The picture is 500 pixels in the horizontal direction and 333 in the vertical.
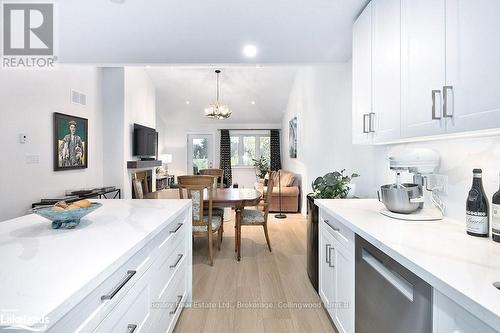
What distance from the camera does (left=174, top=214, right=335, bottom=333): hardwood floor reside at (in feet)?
6.66

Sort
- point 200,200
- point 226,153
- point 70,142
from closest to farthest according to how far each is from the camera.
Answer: point 200,200, point 70,142, point 226,153

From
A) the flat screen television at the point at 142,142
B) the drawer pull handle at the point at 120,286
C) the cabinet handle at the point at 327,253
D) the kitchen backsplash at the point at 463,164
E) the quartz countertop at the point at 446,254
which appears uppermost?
the flat screen television at the point at 142,142

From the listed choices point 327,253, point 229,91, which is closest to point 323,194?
point 327,253

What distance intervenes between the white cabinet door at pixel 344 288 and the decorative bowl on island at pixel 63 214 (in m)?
1.44

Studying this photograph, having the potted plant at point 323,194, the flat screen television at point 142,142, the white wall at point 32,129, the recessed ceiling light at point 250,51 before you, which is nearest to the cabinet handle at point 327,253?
the potted plant at point 323,194

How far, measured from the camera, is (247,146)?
9047 mm

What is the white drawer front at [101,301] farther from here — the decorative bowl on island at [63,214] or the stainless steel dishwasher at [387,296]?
the stainless steel dishwasher at [387,296]

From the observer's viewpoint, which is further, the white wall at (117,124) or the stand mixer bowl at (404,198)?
the white wall at (117,124)

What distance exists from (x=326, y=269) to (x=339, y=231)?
1.58 feet

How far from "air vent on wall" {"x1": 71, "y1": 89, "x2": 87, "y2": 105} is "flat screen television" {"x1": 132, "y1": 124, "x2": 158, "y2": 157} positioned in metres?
1.11

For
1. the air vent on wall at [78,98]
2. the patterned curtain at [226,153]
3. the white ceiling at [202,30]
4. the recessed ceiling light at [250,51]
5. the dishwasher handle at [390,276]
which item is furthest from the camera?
the patterned curtain at [226,153]

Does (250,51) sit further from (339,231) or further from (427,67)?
(339,231)

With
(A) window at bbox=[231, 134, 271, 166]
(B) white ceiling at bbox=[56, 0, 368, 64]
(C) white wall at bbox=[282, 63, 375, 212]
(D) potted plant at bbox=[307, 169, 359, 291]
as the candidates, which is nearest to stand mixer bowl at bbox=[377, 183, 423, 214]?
(D) potted plant at bbox=[307, 169, 359, 291]

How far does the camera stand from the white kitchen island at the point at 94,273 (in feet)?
2.14
